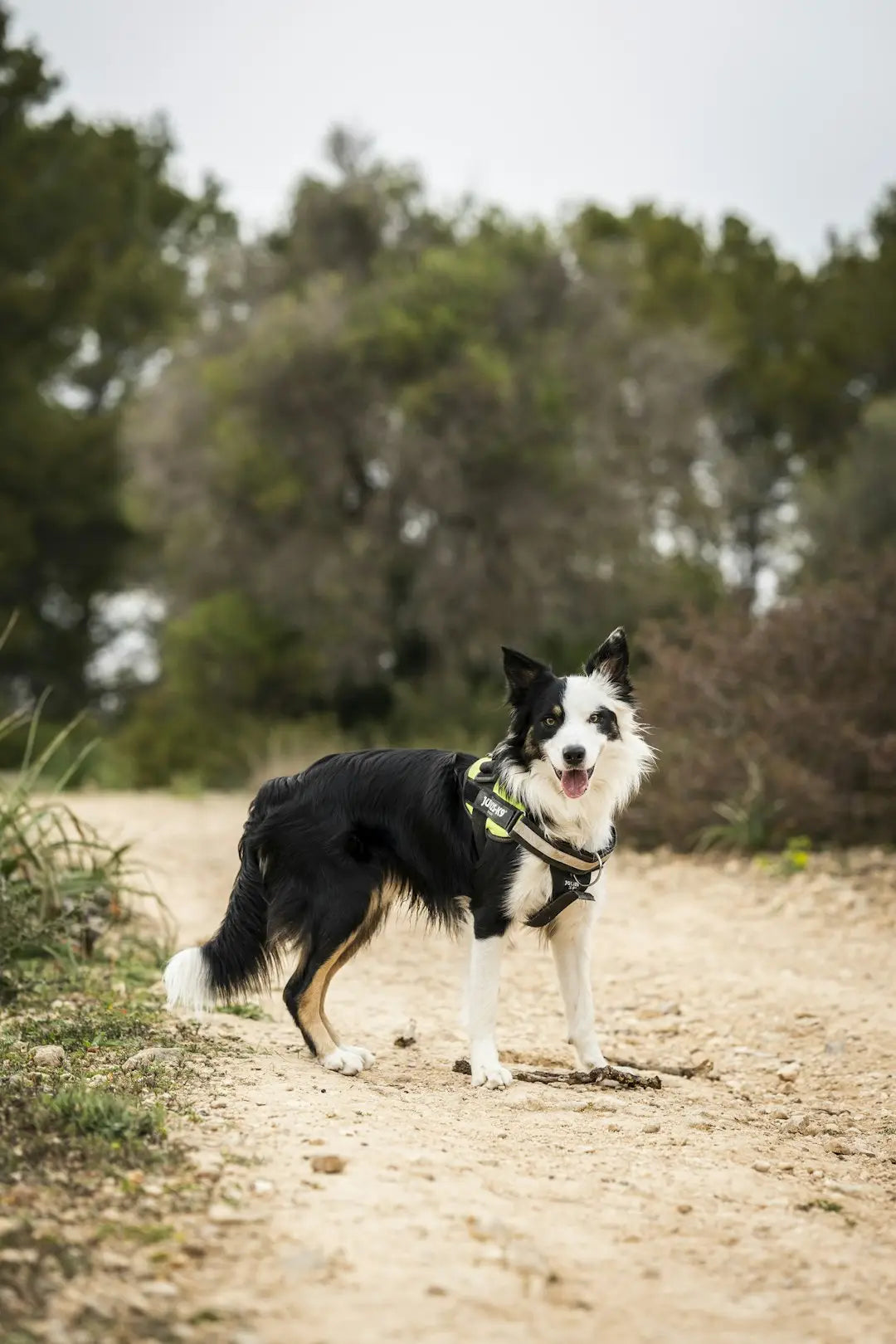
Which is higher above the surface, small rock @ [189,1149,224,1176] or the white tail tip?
the white tail tip

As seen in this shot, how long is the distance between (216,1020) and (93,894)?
1.46 metres

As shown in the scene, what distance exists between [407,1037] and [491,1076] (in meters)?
0.89

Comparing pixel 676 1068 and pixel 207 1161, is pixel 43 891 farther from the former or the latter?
pixel 207 1161

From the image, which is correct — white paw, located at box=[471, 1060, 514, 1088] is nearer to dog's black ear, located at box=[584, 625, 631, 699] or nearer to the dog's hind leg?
the dog's hind leg

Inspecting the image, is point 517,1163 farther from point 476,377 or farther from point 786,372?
point 786,372

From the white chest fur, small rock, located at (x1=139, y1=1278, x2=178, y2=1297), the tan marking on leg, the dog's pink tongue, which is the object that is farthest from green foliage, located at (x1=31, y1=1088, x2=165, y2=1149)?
the dog's pink tongue

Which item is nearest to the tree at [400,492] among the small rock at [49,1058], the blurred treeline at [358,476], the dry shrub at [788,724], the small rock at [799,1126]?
the blurred treeline at [358,476]

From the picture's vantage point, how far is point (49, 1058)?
4348mm

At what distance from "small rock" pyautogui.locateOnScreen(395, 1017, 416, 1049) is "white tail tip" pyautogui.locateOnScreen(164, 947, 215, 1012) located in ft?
3.07

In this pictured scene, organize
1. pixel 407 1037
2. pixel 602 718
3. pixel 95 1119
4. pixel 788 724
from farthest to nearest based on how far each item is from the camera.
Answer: pixel 788 724, pixel 407 1037, pixel 602 718, pixel 95 1119

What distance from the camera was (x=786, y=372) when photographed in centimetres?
2566

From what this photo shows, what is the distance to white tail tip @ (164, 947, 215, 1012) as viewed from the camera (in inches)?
190

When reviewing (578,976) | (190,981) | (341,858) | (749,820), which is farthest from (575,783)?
(749,820)

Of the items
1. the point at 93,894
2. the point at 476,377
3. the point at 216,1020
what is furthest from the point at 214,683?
the point at 216,1020
